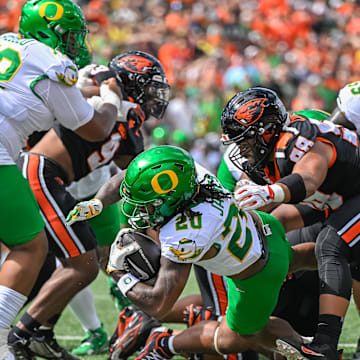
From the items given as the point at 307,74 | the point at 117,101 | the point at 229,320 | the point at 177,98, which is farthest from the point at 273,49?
the point at 229,320

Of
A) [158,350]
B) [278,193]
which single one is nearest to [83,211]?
[158,350]

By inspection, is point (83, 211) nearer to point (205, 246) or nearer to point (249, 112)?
point (205, 246)

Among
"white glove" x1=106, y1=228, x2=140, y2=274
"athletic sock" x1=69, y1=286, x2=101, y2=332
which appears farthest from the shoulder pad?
"athletic sock" x1=69, y1=286, x2=101, y2=332

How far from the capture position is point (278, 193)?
3088 millimetres

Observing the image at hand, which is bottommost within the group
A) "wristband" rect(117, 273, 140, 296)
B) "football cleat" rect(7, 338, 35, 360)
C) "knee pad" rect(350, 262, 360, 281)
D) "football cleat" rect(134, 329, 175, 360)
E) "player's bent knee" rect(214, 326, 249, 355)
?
"football cleat" rect(7, 338, 35, 360)

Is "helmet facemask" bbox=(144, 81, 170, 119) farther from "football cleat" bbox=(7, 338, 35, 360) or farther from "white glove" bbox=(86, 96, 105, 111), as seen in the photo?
"football cleat" bbox=(7, 338, 35, 360)

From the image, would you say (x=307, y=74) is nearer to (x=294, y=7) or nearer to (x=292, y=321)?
(x=294, y=7)

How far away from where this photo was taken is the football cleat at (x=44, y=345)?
396cm

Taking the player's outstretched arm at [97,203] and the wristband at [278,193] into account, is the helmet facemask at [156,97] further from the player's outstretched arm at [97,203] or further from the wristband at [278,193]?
the wristband at [278,193]

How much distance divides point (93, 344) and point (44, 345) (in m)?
0.58

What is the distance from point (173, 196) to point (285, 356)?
A: 0.97 m

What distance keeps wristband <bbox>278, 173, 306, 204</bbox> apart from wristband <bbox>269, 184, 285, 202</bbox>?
0.19 ft

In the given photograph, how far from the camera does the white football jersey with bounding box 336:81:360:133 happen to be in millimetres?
4137

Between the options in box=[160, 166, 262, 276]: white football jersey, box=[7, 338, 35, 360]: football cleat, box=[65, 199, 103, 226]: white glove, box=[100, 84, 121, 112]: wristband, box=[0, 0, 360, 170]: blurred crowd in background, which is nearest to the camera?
box=[160, 166, 262, 276]: white football jersey
